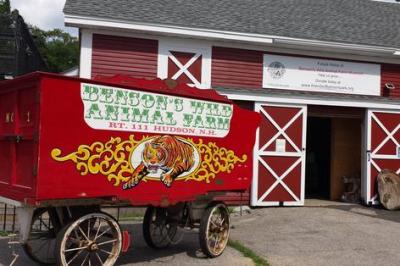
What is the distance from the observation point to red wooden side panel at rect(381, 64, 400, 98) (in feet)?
48.2

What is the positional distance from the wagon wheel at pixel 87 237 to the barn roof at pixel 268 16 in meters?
6.94

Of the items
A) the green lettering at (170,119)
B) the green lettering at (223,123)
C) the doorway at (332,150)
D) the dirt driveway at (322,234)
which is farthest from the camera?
the doorway at (332,150)

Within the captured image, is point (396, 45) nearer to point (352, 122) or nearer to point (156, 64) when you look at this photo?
point (352, 122)

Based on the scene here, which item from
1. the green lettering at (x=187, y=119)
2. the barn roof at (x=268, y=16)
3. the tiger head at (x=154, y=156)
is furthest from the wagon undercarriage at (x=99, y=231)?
the barn roof at (x=268, y=16)

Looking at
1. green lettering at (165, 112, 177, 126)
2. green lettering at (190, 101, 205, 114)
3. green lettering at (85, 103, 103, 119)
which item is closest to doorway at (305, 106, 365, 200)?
green lettering at (190, 101, 205, 114)

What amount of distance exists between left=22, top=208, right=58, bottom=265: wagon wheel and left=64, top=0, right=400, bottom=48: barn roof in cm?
631

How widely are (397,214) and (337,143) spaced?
135 inches

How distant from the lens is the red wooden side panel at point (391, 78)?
14.7 m

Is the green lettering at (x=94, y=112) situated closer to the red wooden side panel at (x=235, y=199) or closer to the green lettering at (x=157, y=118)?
the green lettering at (x=157, y=118)

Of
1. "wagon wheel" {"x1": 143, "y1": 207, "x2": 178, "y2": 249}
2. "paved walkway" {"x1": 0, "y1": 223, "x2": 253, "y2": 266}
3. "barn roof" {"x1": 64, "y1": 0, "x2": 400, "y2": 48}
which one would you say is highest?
"barn roof" {"x1": 64, "y1": 0, "x2": 400, "y2": 48}

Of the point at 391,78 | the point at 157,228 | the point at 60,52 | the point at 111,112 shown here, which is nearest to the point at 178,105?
the point at 111,112

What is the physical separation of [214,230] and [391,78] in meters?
9.34

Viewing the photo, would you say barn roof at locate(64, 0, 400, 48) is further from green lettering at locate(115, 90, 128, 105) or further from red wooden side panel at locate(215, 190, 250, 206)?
green lettering at locate(115, 90, 128, 105)

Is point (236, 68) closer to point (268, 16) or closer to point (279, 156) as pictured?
point (279, 156)
